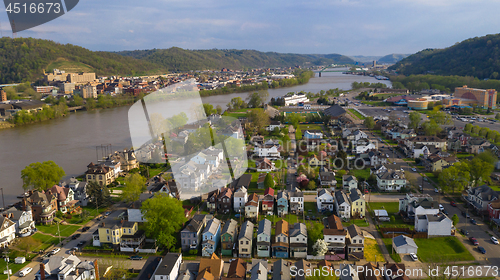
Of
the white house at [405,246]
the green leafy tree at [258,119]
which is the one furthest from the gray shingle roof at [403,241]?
the green leafy tree at [258,119]

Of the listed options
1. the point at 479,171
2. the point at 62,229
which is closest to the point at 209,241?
the point at 62,229

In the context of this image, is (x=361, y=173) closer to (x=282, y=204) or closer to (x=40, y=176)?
(x=282, y=204)

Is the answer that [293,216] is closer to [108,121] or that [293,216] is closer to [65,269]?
[65,269]

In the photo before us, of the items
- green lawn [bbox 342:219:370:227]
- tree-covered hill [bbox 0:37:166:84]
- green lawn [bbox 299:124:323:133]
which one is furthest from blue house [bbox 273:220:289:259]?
tree-covered hill [bbox 0:37:166:84]

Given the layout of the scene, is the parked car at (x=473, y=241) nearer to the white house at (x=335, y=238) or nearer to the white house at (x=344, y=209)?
the white house at (x=344, y=209)

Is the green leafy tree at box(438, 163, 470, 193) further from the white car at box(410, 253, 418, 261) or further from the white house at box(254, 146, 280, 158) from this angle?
the white house at box(254, 146, 280, 158)
